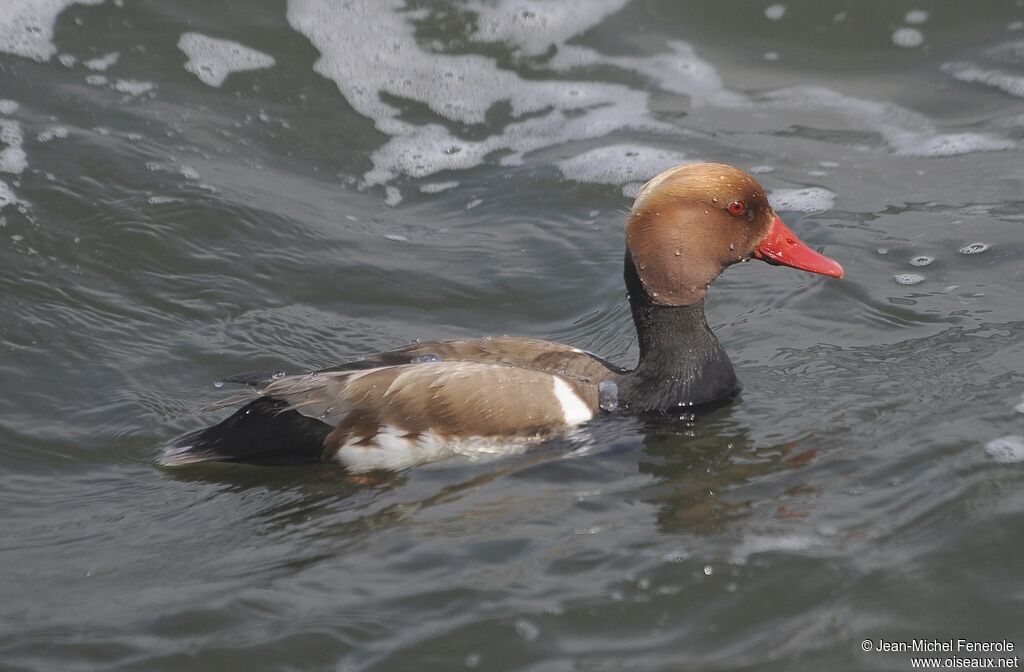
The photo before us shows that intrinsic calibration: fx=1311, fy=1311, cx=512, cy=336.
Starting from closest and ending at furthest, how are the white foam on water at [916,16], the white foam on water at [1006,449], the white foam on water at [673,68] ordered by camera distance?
the white foam on water at [1006,449] → the white foam on water at [673,68] → the white foam on water at [916,16]

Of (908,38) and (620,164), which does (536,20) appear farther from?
(908,38)

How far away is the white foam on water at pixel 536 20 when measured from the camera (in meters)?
9.79

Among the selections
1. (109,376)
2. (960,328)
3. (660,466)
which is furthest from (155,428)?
(960,328)

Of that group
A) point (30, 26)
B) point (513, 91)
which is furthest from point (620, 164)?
point (30, 26)

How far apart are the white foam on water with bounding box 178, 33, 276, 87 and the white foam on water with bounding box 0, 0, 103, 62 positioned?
80cm

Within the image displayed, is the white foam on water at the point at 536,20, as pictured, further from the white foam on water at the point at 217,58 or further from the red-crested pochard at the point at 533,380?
the red-crested pochard at the point at 533,380

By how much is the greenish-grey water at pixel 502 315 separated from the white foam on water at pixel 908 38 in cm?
2

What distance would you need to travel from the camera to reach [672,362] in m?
5.58

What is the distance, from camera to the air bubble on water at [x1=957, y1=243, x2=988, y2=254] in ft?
→ 22.3

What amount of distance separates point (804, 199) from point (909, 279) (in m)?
1.24

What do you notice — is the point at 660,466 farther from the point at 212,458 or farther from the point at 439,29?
the point at 439,29

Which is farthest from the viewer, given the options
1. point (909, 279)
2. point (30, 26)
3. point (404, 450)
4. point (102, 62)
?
point (30, 26)

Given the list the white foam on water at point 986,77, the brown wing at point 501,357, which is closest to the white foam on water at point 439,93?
the white foam on water at point 986,77

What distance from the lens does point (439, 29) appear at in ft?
32.1
